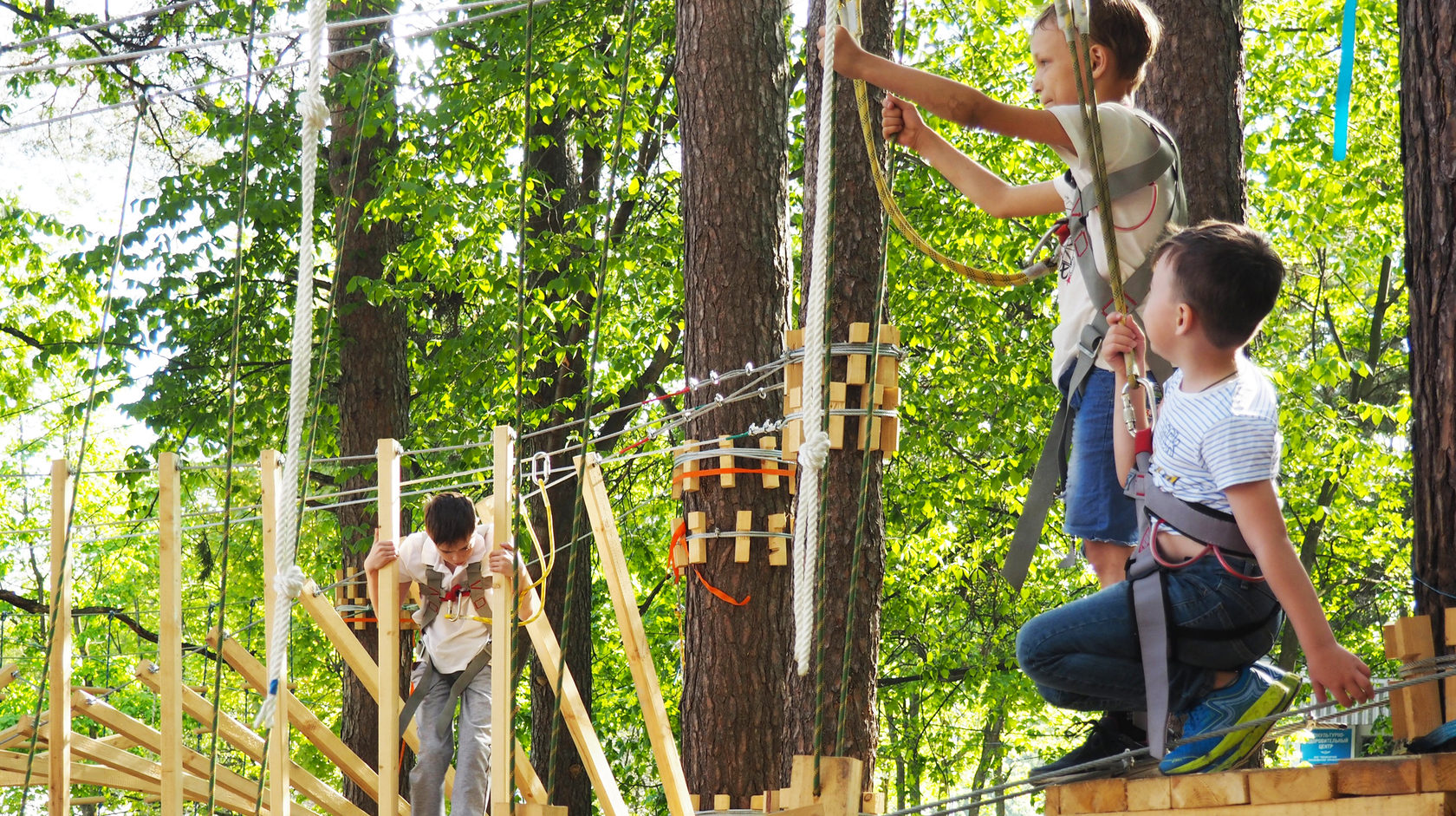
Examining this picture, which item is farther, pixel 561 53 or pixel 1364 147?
pixel 1364 147

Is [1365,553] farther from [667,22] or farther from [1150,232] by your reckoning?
[1150,232]

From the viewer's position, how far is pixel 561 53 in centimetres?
963

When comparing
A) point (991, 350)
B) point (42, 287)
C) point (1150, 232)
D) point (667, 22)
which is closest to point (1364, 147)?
point (991, 350)

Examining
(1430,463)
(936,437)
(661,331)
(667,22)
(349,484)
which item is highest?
(667,22)

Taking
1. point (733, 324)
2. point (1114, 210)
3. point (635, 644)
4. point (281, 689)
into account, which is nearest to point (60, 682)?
point (281, 689)

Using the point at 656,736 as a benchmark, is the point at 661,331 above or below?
above

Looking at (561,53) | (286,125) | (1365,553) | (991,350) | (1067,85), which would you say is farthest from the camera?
(1365,553)

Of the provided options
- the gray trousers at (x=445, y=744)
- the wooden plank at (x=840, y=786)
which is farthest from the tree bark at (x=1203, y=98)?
the gray trousers at (x=445, y=744)

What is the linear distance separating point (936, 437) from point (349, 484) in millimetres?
4685

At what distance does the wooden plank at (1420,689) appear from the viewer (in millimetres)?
2883

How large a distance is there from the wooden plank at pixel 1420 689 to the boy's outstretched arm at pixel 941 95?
1457 millimetres

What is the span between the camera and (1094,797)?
204 cm

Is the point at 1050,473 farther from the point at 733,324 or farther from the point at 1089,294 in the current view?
the point at 733,324

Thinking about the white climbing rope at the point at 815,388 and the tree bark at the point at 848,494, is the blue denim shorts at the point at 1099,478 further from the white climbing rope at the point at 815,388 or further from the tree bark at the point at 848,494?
the tree bark at the point at 848,494
